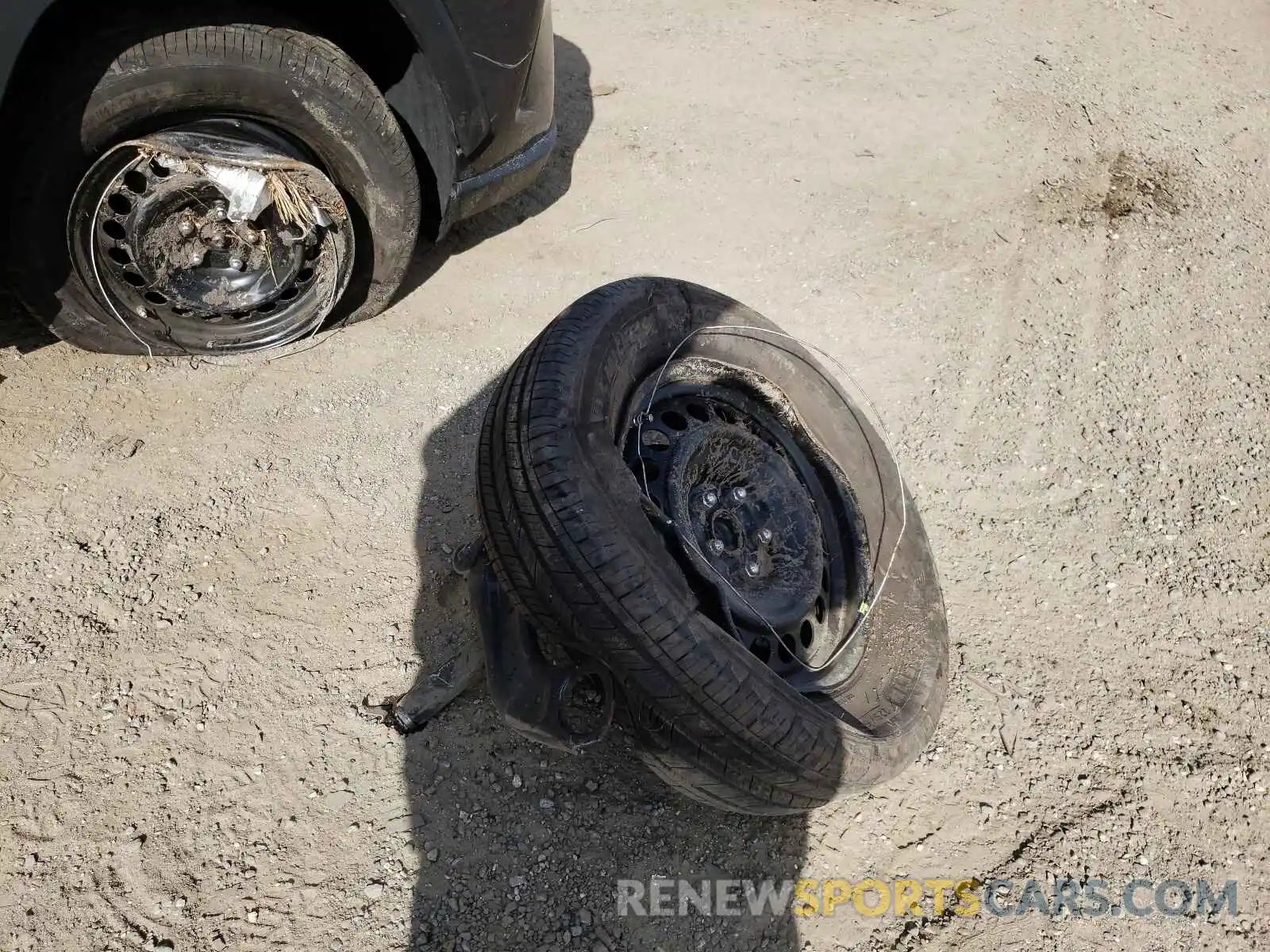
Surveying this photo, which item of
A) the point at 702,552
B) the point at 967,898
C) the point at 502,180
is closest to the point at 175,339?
the point at 502,180

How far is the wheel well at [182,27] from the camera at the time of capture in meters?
2.90

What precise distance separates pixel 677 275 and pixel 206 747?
3125 mm

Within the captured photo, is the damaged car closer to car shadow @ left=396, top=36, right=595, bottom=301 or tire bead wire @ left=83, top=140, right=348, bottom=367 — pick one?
tire bead wire @ left=83, top=140, right=348, bottom=367

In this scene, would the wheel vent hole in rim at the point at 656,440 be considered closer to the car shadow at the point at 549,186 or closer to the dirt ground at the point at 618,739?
the dirt ground at the point at 618,739

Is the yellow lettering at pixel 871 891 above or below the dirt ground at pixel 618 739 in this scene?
below

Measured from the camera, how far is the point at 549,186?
4973 millimetres

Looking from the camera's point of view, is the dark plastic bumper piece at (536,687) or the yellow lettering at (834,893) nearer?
the dark plastic bumper piece at (536,687)

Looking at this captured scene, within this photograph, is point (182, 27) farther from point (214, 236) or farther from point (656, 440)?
point (656, 440)

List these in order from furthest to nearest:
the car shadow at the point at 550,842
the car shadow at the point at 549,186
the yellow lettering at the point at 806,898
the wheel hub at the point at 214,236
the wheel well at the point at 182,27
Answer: the car shadow at the point at 549,186
the wheel hub at the point at 214,236
the wheel well at the point at 182,27
the yellow lettering at the point at 806,898
the car shadow at the point at 550,842

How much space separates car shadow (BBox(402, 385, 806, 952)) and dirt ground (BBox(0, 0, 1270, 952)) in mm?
11

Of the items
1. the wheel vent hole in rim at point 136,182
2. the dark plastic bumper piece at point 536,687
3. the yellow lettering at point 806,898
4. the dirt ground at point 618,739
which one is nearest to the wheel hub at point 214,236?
the wheel vent hole in rim at point 136,182

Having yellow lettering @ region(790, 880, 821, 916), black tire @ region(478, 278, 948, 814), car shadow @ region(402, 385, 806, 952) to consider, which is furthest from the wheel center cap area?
yellow lettering @ region(790, 880, 821, 916)

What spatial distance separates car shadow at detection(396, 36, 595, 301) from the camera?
4.41 metres

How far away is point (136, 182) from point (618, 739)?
→ 269cm
